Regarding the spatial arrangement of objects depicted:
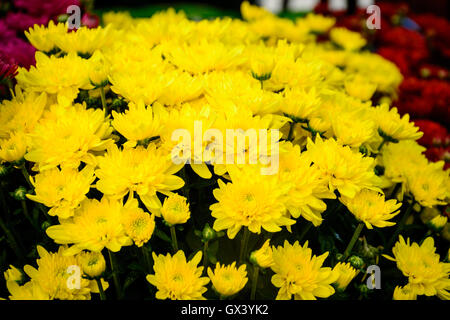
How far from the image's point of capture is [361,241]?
3.40 feet

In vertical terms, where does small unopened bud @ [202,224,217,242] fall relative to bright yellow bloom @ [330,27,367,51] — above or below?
below

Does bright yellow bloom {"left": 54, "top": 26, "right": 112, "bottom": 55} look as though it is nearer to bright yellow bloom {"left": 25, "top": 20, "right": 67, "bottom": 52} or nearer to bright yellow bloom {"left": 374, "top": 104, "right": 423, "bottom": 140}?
bright yellow bloom {"left": 25, "top": 20, "right": 67, "bottom": 52}

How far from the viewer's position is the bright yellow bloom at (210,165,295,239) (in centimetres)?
86

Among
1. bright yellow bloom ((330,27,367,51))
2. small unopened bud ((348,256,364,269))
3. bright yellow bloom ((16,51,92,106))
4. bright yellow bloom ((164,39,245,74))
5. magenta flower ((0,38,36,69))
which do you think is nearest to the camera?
small unopened bud ((348,256,364,269))

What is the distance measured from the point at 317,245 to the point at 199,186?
0.37 meters

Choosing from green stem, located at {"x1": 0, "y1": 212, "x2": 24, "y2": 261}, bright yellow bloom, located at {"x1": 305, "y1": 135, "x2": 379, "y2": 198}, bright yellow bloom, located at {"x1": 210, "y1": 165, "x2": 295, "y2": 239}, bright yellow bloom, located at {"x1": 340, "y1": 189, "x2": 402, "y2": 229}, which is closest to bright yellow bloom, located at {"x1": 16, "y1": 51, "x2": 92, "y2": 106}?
green stem, located at {"x1": 0, "y1": 212, "x2": 24, "y2": 261}

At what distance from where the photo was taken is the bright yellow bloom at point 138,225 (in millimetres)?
829

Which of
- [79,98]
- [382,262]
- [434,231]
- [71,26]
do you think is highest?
[71,26]

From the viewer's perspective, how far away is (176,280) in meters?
0.84

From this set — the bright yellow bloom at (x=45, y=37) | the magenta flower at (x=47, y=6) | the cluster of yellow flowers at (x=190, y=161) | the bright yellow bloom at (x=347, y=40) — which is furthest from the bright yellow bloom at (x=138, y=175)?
the bright yellow bloom at (x=347, y=40)

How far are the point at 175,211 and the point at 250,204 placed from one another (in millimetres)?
148

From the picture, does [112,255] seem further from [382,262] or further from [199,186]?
[382,262]

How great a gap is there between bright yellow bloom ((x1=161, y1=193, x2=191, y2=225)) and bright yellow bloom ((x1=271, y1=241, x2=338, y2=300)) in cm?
21

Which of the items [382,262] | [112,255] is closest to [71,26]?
[112,255]
